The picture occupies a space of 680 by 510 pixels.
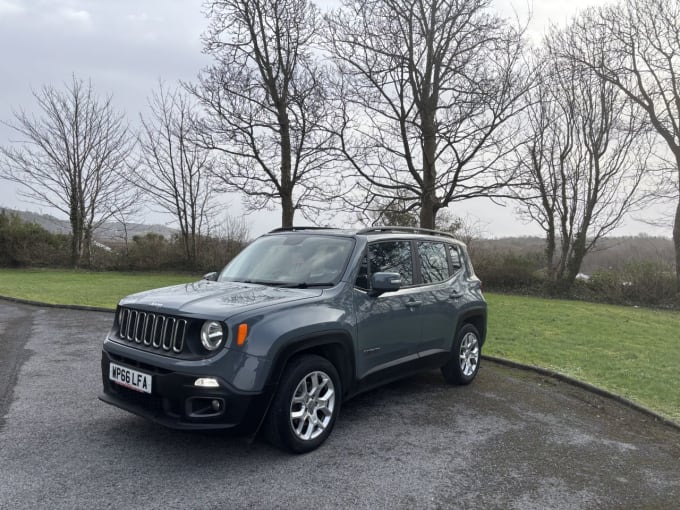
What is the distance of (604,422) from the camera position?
5.12 meters

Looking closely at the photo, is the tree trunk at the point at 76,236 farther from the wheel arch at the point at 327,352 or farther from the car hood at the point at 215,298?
the wheel arch at the point at 327,352

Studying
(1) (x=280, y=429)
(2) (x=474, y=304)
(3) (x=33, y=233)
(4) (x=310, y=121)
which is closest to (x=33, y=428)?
(1) (x=280, y=429)

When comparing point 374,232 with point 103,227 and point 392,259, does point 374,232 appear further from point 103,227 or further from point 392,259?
point 103,227

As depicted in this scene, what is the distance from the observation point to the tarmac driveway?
3.31 meters

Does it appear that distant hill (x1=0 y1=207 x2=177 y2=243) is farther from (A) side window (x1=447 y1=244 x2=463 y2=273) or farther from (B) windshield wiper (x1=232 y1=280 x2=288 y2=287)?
(B) windshield wiper (x1=232 y1=280 x2=288 y2=287)

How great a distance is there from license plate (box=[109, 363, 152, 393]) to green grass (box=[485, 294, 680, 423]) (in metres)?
5.19

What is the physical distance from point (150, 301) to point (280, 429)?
4.87 ft

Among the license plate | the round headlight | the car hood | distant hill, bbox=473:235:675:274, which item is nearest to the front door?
the car hood

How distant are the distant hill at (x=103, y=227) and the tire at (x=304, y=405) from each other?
27150 mm

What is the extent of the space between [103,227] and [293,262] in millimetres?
29448

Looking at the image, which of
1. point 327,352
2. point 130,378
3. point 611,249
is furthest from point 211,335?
point 611,249

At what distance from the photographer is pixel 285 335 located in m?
3.74

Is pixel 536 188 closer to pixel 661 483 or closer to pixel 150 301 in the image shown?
pixel 661 483

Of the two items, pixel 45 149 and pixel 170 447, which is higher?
pixel 45 149
